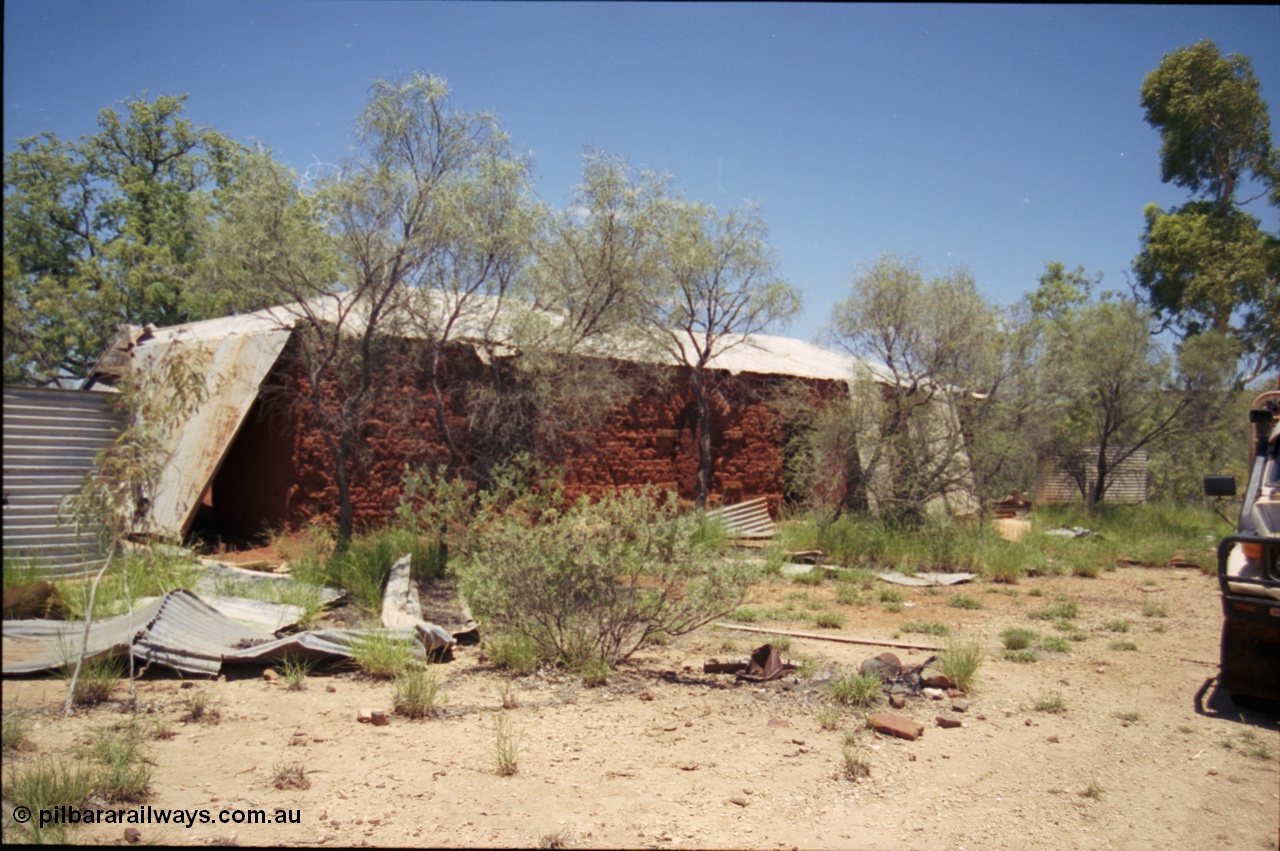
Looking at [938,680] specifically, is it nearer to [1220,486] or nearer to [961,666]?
[961,666]

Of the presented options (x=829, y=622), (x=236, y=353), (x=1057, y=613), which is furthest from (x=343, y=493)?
(x=1057, y=613)

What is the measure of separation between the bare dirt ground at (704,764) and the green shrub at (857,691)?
0.56 ft

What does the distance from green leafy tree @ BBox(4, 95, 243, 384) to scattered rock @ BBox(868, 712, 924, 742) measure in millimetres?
4726

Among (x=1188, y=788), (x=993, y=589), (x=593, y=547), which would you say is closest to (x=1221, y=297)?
(x=993, y=589)

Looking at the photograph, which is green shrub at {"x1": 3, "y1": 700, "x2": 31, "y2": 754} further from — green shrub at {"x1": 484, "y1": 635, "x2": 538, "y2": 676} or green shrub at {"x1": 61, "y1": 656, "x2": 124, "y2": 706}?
green shrub at {"x1": 484, "y1": 635, "x2": 538, "y2": 676}

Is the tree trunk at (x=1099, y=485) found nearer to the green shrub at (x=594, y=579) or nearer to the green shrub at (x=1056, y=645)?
the green shrub at (x=1056, y=645)

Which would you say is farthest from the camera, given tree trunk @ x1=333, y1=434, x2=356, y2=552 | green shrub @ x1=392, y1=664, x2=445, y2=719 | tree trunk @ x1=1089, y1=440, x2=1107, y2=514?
tree trunk @ x1=1089, y1=440, x2=1107, y2=514

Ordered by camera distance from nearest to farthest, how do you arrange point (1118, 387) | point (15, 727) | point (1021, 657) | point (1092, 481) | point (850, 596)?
1. point (15, 727)
2. point (1021, 657)
3. point (850, 596)
4. point (1118, 387)
5. point (1092, 481)

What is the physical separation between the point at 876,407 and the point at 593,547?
792 cm

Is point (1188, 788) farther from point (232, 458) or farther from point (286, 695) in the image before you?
point (232, 458)

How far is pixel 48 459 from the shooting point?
18.1ft

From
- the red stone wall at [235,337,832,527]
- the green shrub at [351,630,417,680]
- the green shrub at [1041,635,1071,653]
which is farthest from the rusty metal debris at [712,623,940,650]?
the red stone wall at [235,337,832,527]

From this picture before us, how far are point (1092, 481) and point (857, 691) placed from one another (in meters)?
15.1

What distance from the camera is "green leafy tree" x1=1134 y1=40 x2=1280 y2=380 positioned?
631 cm
